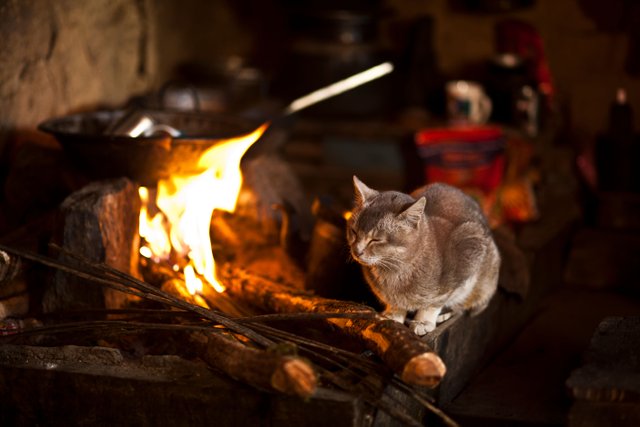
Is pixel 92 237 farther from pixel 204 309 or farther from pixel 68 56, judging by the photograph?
pixel 68 56

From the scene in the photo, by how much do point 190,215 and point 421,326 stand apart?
4.21ft

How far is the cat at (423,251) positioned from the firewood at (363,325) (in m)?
0.16

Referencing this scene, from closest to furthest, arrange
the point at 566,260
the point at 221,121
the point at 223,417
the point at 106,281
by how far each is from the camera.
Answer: the point at 223,417 < the point at 106,281 < the point at 221,121 < the point at 566,260

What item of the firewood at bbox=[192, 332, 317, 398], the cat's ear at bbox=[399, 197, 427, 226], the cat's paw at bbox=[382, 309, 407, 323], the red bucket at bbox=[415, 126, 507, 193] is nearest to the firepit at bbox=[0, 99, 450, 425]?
the firewood at bbox=[192, 332, 317, 398]

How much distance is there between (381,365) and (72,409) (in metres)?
1.06

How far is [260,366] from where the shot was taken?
2.79 meters

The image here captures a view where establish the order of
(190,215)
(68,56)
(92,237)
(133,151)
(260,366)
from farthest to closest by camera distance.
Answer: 1. (68,56)
2. (190,215)
3. (133,151)
4. (92,237)
5. (260,366)

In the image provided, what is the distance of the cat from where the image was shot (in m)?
3.12

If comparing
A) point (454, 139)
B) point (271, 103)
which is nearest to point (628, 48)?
point (454, 139)

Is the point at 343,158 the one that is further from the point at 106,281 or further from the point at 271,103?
the point at 106,281

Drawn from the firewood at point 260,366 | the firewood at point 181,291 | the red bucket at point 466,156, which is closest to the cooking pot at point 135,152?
the firewood at point 181,291

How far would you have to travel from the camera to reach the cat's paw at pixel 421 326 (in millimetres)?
3316

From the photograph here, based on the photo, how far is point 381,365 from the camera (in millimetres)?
2975

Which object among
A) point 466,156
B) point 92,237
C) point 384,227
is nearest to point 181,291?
point 92,237
